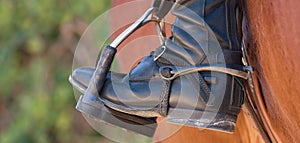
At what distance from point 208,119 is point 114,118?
0.24 metres

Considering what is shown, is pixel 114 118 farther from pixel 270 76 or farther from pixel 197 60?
pixel 270 76

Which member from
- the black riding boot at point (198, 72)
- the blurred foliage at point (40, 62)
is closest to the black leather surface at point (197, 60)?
the black riding boot at point (198, 72)

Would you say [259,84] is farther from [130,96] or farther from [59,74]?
[59,74]

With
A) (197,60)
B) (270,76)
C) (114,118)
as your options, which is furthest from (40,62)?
(270,76)

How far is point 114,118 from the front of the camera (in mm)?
1459

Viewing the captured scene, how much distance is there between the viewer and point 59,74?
4312 mm

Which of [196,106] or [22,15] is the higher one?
[196,106]

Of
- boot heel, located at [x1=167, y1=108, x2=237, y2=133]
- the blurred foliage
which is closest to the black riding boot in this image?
boot heel, located at [x1=167, y1=108, x2=237, y2=133]

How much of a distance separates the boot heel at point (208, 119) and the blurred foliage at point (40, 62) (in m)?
2.73

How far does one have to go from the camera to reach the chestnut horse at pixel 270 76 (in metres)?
1.15

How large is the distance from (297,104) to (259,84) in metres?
0.16

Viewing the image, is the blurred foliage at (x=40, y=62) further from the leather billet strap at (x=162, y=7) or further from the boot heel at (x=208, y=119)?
the boot heel at (x=208, y=119)

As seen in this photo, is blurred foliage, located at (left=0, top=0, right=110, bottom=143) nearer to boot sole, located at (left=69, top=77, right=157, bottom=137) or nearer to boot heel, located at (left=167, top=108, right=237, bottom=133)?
boot sole, located at (left=69, top=77, right=157, bottom=137)

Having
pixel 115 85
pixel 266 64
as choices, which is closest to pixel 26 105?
pixel 115 85
